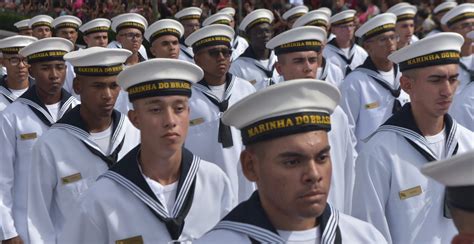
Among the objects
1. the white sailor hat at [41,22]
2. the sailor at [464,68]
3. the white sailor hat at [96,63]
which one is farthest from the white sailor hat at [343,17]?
the white sailor hat at [96,63]

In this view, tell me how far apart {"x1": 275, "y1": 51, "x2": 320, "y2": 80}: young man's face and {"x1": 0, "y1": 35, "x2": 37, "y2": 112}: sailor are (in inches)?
123

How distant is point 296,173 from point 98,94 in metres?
2.96

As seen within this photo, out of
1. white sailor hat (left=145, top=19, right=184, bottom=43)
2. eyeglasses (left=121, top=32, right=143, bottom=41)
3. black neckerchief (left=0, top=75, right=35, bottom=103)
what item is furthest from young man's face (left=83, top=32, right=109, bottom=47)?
black neckerchief (left=0, top=75, right=35, bottom=103)

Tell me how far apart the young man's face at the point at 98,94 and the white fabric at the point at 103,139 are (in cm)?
13

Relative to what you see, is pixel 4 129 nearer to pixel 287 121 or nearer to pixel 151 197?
pixel 151 197

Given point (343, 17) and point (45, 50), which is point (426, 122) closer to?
point (45, 50)


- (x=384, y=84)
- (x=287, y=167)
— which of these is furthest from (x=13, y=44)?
(x=287, y=167)

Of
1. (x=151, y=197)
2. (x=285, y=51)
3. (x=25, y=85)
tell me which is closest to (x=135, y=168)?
(x=151, y=197)

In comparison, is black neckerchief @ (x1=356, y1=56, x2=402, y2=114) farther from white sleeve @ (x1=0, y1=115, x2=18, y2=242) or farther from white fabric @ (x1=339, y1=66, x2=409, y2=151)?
white sleeve @ (x1=0, y1=115, x2=18, y2=242)

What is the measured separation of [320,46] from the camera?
8219 millimetres

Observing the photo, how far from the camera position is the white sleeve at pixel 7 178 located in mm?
7023

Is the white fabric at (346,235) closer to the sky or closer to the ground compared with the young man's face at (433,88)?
closer to the ground

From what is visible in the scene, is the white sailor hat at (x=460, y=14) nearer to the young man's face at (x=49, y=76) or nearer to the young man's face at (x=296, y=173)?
the young man's face at (x=49, y=76)

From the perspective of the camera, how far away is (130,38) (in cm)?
1231
